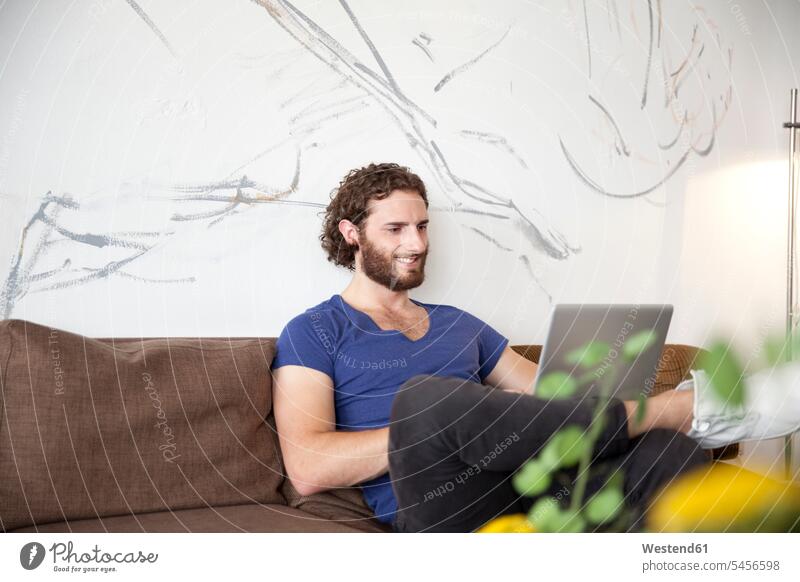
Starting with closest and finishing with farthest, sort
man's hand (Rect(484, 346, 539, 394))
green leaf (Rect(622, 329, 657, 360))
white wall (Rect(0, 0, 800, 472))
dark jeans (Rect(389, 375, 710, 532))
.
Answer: dark jeans (Rect(389, 375, 710, 532)) → green leaf (Rect(622, 329, 657, 360)) → white wall (Rect(0, 0, 800, 472)) → man's hand (Rect(484, 346, 539, 394))

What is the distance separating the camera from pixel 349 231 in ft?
3.32

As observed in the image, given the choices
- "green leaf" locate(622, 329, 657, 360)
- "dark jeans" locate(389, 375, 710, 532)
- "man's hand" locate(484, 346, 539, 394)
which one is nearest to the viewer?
"dark jeans" locate(389, 375, 710, 532)

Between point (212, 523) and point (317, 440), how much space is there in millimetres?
147

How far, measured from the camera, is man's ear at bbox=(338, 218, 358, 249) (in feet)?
3.31

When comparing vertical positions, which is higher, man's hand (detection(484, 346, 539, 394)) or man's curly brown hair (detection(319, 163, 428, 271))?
man's curly brown hair (detection(319, 163, 428, 271))

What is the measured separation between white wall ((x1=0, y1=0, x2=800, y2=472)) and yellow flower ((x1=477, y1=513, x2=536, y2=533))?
40 cm

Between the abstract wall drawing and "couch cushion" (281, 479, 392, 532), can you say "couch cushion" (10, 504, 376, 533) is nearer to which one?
"couch cushion" (281, 479, 392, 532)

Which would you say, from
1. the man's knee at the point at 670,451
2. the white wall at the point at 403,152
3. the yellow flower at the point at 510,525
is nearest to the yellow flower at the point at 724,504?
the man's knee at the point at 670,451

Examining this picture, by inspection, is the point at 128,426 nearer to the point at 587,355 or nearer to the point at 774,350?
the point at 587,355

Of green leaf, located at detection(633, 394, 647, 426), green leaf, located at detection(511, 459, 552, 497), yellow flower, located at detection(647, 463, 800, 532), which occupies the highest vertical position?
green leaf, located at detection(633, 394, 647, 426)

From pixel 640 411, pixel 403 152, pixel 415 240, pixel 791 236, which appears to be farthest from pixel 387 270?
pixel 791 236

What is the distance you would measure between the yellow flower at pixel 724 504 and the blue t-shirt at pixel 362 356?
0.33 metres

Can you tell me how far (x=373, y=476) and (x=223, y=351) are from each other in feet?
0.88

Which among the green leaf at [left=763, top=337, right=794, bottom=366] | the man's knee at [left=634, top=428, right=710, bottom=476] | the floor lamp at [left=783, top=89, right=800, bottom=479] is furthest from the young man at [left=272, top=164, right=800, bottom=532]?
the floor lamp at [left=783, top=89, right=800, bottom=479]
